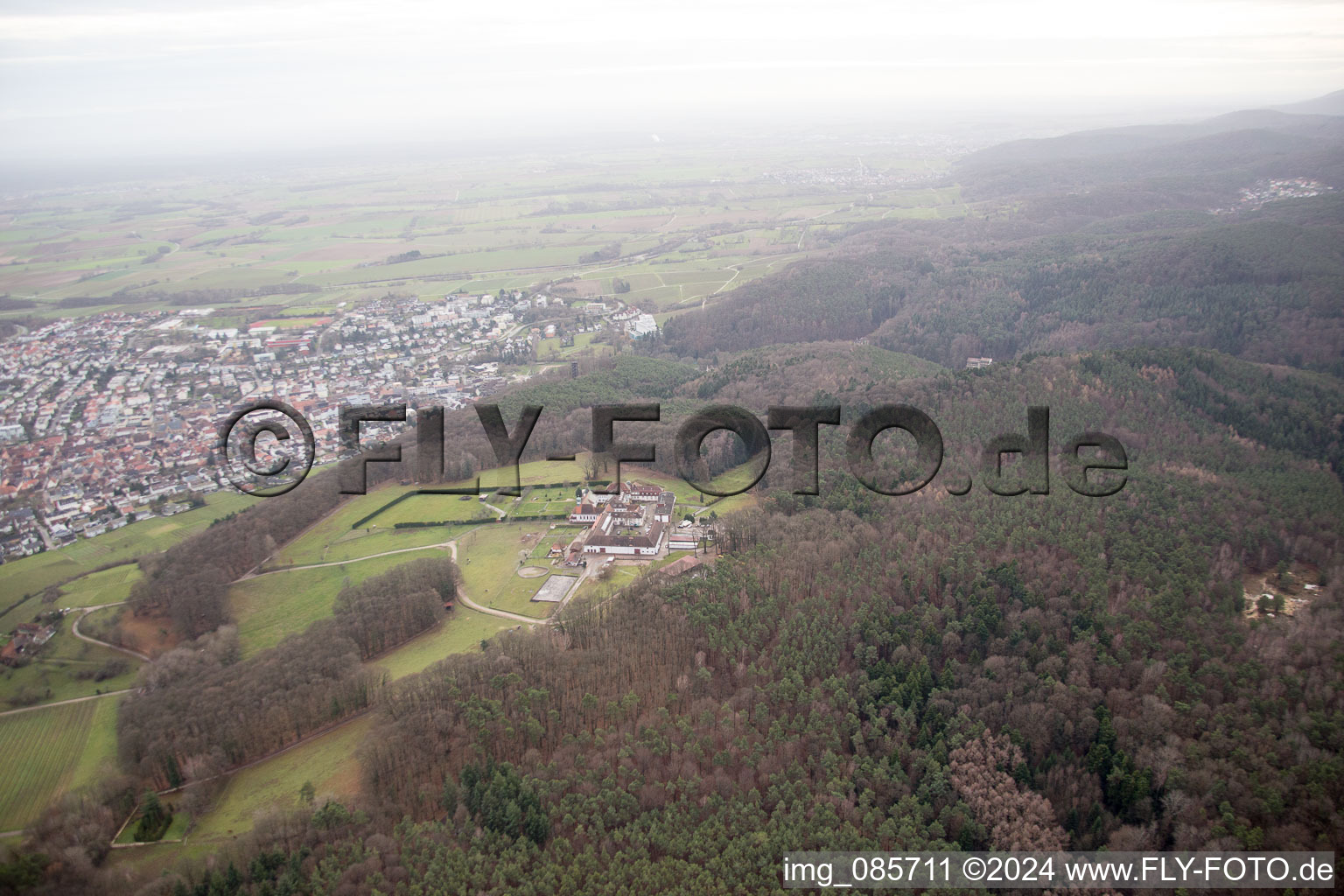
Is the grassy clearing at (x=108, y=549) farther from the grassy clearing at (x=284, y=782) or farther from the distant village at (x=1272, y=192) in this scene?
the distant village at (x=1272, y=192)

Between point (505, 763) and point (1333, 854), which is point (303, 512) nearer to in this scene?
point (505, 763)

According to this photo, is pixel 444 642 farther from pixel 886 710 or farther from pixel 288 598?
pixel 886 710

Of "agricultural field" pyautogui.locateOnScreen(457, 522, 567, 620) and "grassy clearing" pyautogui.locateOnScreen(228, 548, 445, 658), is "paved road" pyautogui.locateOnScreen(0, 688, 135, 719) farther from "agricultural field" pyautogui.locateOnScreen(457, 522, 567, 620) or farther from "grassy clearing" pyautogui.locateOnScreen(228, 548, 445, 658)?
"agricultural field" pyautogui.locateOnScreen(457, 522, 567, 620)

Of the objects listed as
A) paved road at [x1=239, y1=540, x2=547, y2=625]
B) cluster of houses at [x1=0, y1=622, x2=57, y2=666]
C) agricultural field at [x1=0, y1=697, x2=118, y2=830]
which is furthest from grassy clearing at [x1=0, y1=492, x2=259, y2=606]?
agricultural field at [x1=0, y1=697, x2=118, y2=830]

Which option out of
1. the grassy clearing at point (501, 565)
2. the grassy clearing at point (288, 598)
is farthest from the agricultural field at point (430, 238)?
the grassy clearing at point (501, 565)

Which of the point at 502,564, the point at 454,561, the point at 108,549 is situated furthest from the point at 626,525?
the point at 108,549

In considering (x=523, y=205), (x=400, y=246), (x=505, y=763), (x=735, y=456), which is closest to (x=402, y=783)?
(x=505, y=763)

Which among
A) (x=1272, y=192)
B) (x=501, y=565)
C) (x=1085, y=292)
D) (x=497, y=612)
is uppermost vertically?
(x=1272, y=192)

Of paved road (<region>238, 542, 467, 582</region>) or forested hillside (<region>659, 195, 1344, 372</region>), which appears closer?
paved road (<region>238, 542, 467, 582</region>)
